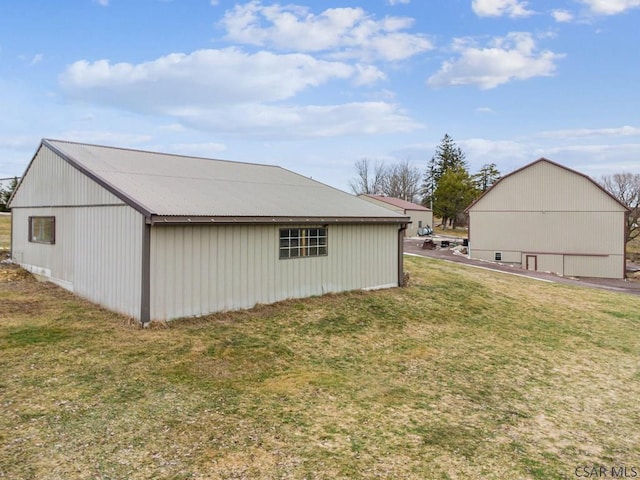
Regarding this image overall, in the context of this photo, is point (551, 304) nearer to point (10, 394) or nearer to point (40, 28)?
point (10, 394)

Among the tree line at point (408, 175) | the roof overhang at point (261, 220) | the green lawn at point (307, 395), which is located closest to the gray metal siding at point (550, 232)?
the green lawn at point (307, 395)

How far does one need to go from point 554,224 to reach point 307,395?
87.2 feet

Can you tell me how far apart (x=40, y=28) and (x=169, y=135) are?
11.6m

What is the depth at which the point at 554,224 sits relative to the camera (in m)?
27.7

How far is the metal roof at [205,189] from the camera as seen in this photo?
9.49 metres

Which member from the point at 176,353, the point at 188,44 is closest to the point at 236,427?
the point at 176,353

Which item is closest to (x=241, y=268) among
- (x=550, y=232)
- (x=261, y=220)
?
(x=261, y=220)

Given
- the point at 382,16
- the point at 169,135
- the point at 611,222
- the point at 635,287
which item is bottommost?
the point at 635,287

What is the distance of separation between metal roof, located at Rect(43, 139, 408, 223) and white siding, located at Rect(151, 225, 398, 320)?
39cm

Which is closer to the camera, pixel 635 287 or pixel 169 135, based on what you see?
pixel 635 287

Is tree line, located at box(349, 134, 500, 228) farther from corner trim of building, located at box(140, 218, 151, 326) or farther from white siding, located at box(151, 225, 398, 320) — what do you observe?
corner trim of building, located at box(140, 218, 151, 326)

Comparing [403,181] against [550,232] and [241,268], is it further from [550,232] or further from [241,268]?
[241,268]

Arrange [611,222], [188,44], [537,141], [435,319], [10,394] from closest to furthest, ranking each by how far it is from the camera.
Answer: [10,394], [435,319], [188,44], [611,222], [537,141]

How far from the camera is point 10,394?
5.55 meters
